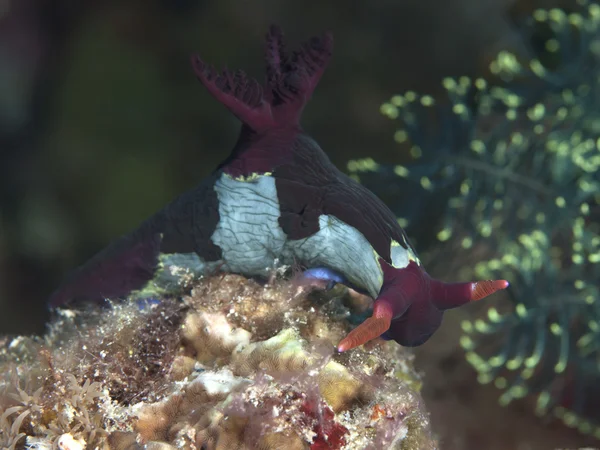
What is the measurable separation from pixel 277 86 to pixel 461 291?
1.24m

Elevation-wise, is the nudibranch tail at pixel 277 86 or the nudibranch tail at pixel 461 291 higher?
the nudibranch tail at pixel 277 86

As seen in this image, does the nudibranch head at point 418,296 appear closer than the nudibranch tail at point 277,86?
Yes

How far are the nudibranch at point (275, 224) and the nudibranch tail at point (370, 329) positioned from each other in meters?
0.28

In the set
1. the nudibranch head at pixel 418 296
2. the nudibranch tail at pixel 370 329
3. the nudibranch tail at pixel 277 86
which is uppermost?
the nudibranch tail at pixel 277 86

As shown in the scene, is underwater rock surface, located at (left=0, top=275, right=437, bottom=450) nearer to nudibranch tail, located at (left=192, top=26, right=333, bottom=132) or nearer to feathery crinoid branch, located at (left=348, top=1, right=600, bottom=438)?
nudibranch tail, located at (left=192, top=26, right=333, bottom=132)

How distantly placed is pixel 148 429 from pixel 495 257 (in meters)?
2.52

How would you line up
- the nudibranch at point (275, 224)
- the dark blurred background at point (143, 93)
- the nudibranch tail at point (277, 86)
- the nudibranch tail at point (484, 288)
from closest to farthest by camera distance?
the nudibranch tail at point (484, 288)
the nudibranch at point (275, 224)
the nudibranch tail at point (277, 86)
the dark blurred background at point (143, 93)

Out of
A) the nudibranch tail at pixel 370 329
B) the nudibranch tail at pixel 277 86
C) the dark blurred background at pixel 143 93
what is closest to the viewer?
the nudibranch tail at pixel 370 329

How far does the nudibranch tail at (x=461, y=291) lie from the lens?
1853mm

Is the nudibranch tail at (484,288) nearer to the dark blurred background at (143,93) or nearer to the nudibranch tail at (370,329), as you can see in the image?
the nudibranch tail at (370,329)

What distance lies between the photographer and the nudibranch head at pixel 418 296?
1857 millimetres

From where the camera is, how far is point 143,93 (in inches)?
181

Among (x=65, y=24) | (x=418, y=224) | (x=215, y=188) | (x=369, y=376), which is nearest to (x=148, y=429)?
(x=369, y=376)

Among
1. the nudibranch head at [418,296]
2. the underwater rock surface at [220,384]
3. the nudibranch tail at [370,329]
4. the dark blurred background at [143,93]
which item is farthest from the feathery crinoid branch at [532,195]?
the nudibranch tail at [370,329]
